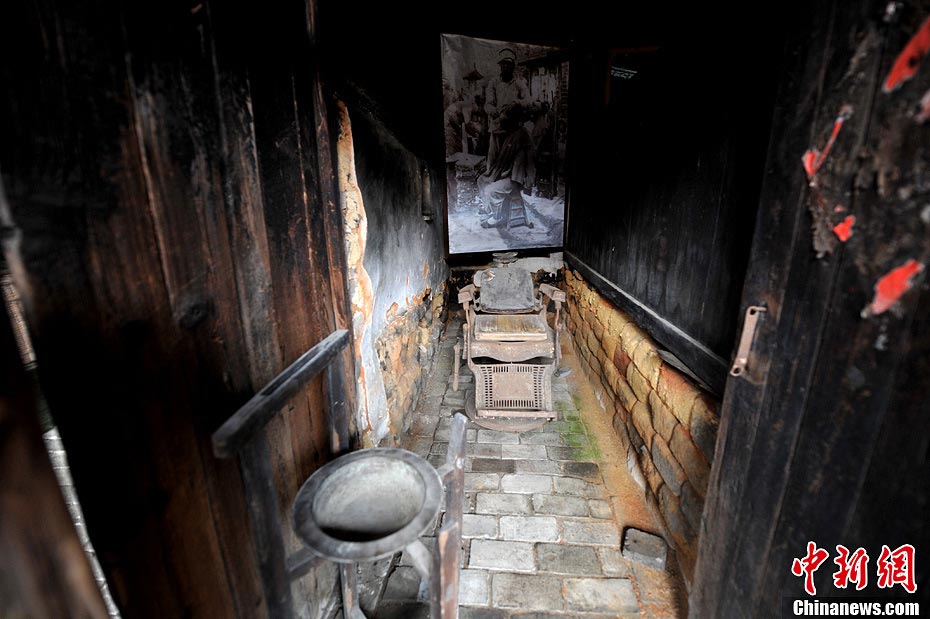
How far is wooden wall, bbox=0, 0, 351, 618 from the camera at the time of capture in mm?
745

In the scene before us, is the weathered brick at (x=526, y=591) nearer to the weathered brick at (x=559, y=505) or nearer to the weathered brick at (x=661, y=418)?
the weathered brick at (x=559, y=505)

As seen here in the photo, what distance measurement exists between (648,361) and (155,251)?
2834 mm

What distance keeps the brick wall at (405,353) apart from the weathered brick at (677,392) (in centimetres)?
196

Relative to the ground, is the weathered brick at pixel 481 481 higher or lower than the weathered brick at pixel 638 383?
lower

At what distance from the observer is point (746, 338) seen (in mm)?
1365

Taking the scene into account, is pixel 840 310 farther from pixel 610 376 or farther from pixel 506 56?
pixel 506 56

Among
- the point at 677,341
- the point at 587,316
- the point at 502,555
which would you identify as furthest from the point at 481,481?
the point at 587,316

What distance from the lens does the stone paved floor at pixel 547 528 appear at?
2.20m

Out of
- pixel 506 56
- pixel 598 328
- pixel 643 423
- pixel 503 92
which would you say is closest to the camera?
pixel 643 423

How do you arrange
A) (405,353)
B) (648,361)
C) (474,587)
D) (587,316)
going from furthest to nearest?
(587,316)
(405,353)
(648,361)
(474,587)

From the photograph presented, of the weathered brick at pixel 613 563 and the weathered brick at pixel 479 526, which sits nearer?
the weathered brick at pixel 613 563

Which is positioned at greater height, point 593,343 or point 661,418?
point 661,418

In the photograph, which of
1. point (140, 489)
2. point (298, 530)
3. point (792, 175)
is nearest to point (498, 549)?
point (298, 530)
